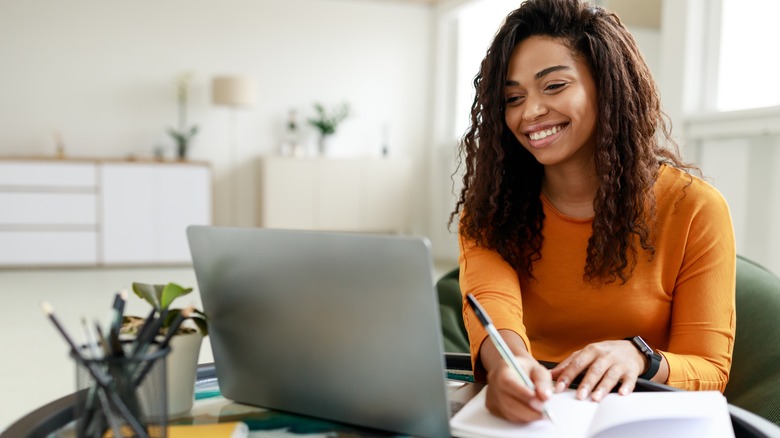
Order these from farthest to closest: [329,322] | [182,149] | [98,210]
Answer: [182,149]
[98,210]
[329,322]

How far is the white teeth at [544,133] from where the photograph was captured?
1288 millimetres

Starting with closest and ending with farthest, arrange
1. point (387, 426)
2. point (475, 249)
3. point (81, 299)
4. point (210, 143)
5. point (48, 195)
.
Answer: point (387, 426), point (475, 249), point (81, 299), point (48, 195), point (210, 143)

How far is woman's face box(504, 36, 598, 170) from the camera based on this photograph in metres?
1.27

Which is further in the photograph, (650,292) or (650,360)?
(650,292)

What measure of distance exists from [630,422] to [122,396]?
21.2 inches

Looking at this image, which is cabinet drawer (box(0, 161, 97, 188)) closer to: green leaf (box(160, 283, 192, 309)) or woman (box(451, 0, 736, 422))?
woman (box(451, 0, 736, 422))

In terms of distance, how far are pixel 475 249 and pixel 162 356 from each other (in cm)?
79

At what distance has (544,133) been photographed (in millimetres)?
1293

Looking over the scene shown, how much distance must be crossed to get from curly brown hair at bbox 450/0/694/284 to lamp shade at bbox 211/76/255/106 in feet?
17.7

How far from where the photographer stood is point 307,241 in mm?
750

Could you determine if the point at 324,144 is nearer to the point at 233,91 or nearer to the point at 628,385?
the point at 233,91

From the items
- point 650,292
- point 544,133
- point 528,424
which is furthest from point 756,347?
point 528,424

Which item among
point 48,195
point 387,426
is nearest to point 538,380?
point 387,426

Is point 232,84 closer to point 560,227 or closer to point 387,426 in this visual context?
point 560,227
